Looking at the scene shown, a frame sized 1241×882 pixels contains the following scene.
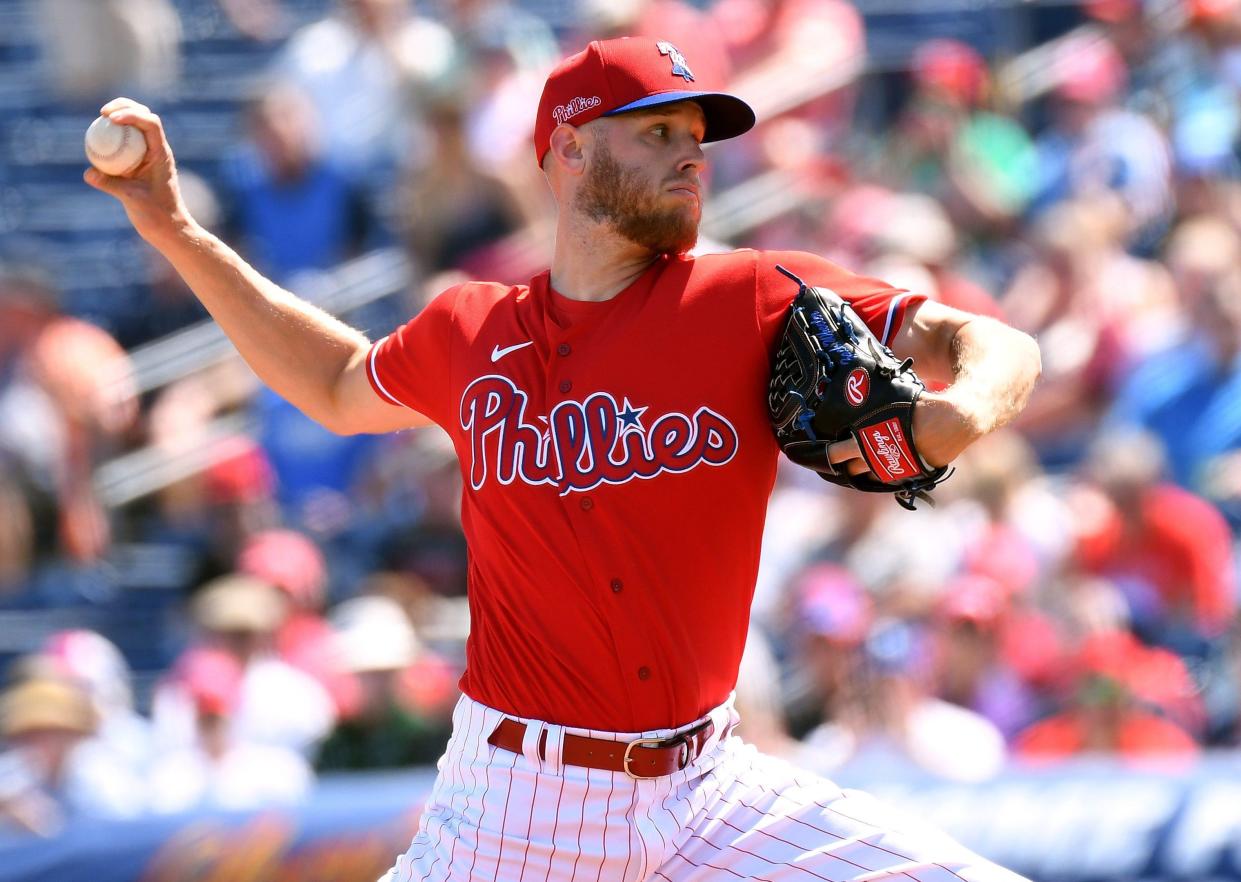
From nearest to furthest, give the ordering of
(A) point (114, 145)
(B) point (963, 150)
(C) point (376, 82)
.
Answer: (A) point (114, 145)
(B) point (963, 150)
(C) point (376, 82)

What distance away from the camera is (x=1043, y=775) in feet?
17.0

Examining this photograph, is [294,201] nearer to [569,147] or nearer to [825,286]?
[569,147]

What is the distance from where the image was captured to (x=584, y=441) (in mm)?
3232

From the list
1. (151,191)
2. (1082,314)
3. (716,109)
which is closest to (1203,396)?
(1082,314)

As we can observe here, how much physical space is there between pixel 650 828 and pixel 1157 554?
3.62 metres

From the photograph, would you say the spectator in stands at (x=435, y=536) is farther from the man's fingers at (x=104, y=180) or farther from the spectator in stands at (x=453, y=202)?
the man's fingers at (x=104, y=180)

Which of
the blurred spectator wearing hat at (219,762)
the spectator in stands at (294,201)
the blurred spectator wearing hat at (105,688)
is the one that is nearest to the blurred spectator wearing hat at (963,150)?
the spectator in stands at (294,201)

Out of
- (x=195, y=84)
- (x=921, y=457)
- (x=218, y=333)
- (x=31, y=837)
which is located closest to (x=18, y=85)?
(x=195, y=84)

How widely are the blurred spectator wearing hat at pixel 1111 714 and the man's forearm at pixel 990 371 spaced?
9.09 ft

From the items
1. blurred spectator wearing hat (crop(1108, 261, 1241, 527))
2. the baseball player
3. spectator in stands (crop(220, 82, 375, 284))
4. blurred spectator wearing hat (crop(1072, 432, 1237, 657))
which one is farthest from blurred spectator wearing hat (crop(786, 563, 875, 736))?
spectator in stands (crop(220, 82, 375, 284))

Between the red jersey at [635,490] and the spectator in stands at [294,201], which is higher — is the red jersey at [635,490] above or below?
below

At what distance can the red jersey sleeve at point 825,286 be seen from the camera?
322 centimetres

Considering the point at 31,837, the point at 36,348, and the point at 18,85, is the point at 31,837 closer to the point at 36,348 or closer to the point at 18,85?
the point at 36,348

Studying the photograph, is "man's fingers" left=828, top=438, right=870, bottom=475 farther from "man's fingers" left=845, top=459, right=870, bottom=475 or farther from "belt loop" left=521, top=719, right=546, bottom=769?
"belt loop" left=521, top=719, right=546, bottom=769
